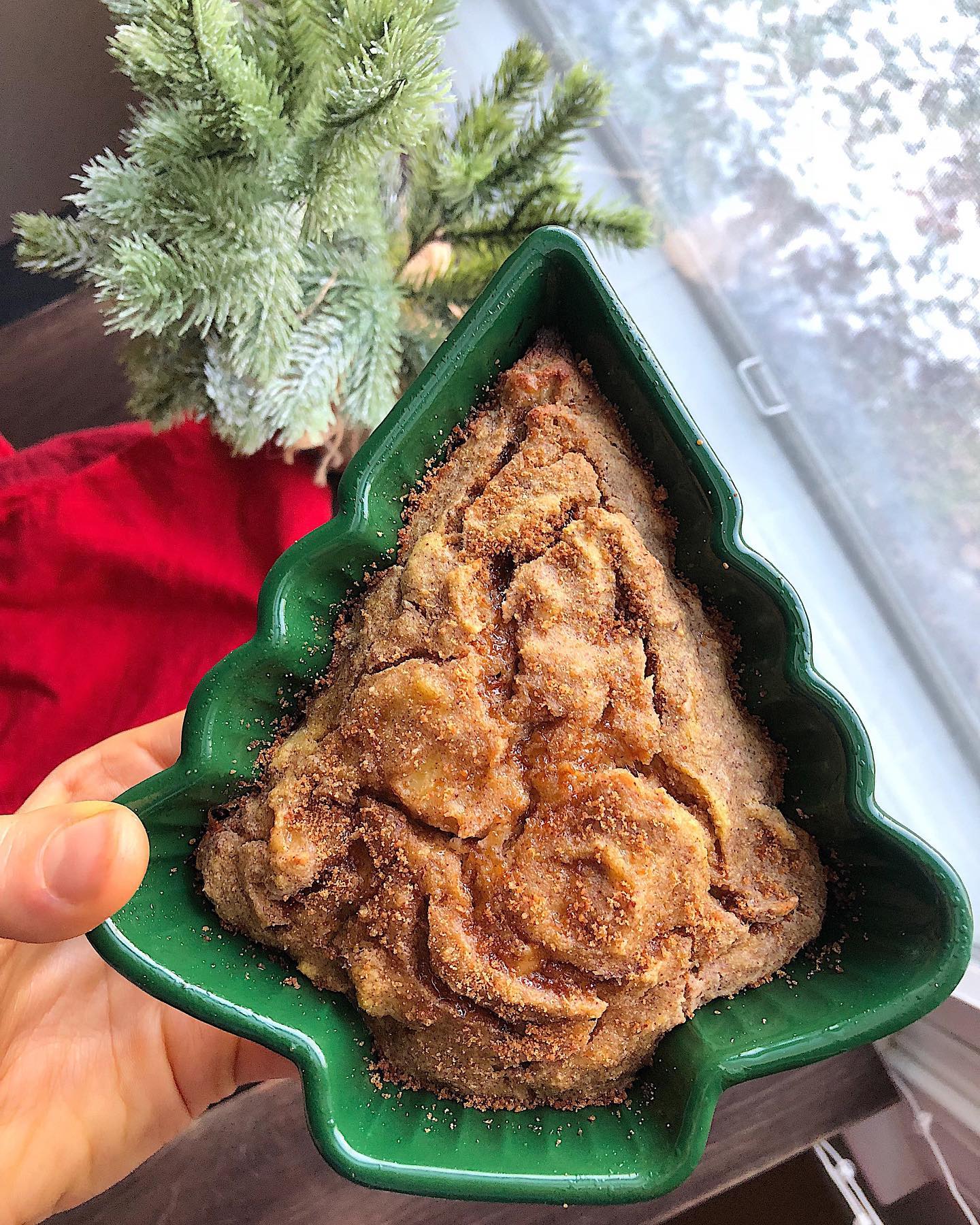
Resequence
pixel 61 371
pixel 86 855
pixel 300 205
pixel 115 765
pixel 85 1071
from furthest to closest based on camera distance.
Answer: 1. pixel 61 371
2. pixel 115 765
3. pixel 85 1071
4. pixel 300 205
5. pixel 86 855

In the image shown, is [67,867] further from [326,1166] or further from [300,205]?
[326,1166]

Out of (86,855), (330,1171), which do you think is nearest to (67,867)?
(86,855)

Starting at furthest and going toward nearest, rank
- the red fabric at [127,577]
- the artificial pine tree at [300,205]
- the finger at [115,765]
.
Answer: the red fabric at [127,577] < the finger at [115,765] < the artificial pine tree at [300,205]

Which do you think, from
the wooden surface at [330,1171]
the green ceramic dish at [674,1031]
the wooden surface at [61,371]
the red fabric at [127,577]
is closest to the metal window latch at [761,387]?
the green ceramic dish at [674,1031]

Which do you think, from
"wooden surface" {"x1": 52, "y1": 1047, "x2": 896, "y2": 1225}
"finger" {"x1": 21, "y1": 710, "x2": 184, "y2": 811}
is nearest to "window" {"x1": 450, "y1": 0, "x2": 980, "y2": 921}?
"wooden surface" {"x1": 52, "y1": 1047, "x2": 896, "y2": 1225}

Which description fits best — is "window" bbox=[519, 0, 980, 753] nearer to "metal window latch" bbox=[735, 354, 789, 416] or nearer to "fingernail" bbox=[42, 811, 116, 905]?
"metal window latch" bbox=[735, 354, 789, 416]

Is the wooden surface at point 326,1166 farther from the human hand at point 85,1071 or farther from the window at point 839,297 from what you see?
the window at point 839,297
